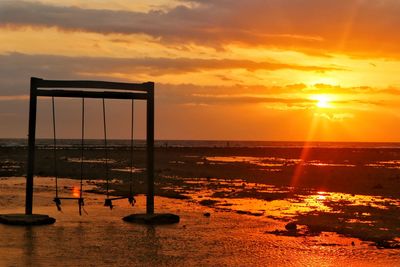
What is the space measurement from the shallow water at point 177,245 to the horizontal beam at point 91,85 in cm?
388

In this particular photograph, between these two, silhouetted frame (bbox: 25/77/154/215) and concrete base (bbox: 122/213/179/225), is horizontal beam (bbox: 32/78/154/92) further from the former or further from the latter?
concrete base (bbox: 122/213/179/225)

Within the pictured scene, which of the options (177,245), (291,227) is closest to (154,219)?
(177,245)

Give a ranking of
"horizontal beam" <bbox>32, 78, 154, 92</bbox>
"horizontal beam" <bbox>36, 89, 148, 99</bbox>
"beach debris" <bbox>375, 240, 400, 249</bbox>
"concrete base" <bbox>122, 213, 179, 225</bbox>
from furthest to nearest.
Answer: "horizontal beam" <bbox>36, 89, 148, 99</bbox> < "horizontal beam" <bbox>32, 78, 154, 92</bbox> < "concrete base" <bbox>122, 213, 179, 225</bbox> < "beach debris" <bbox>375, 240, 400, 249</bbox>

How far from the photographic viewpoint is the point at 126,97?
1739 centimetres

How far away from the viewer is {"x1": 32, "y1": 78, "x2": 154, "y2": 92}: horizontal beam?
1672 centimetres

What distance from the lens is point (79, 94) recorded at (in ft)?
56.2

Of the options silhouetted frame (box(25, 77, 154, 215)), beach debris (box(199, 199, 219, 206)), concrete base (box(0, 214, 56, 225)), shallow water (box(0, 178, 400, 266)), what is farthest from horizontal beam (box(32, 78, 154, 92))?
beach debris (box(199, 199, 219, 206))

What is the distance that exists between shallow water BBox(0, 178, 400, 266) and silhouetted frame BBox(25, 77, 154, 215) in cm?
142

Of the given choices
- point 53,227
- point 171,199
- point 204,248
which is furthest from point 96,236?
point 171,199

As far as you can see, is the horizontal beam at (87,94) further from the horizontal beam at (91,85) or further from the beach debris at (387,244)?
the beach debris at (387,244)

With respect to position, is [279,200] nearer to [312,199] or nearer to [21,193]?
[312,199]

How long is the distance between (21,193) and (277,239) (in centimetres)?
1413

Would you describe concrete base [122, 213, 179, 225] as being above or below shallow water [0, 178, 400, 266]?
above

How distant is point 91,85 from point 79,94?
46cm
